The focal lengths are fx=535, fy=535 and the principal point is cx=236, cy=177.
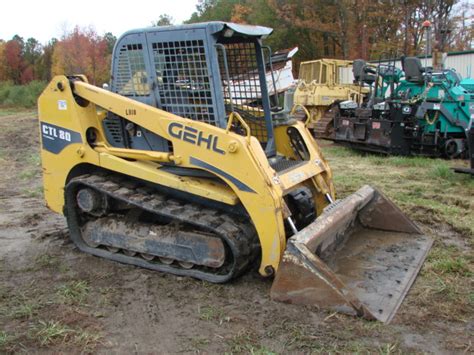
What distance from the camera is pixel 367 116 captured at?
11.0 meters

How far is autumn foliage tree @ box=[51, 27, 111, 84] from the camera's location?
37375mm

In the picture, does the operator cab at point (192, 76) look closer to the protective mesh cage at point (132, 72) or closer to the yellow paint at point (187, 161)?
the protective mesh cage at point (132, 72)

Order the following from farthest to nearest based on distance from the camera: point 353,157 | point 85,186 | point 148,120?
point 353,157 < point 85,186 < point 148,120

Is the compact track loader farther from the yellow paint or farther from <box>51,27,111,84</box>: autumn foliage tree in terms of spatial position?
<box>51,27,111,84</box>: autumn foliage tree

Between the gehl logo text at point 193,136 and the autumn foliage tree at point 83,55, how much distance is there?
32.1 m

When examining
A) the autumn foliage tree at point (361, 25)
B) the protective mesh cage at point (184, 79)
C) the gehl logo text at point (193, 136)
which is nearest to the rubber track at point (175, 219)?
the gehl logo text at point (193, 136)

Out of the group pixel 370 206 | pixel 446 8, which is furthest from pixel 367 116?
pixel 446 8

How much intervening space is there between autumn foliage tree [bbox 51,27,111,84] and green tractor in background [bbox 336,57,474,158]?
2704 centimetres

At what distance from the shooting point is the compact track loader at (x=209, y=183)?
3.92m

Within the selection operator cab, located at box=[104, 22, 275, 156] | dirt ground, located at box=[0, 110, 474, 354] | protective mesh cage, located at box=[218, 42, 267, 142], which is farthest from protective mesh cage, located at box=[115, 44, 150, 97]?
dirt ground, located at box=[0, 110, 474, 354]

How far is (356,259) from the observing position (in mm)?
4453

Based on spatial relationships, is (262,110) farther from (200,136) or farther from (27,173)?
(27,173)

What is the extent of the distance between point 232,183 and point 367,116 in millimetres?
7622

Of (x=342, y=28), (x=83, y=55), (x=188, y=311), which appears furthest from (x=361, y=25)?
(x=188, y=311)
